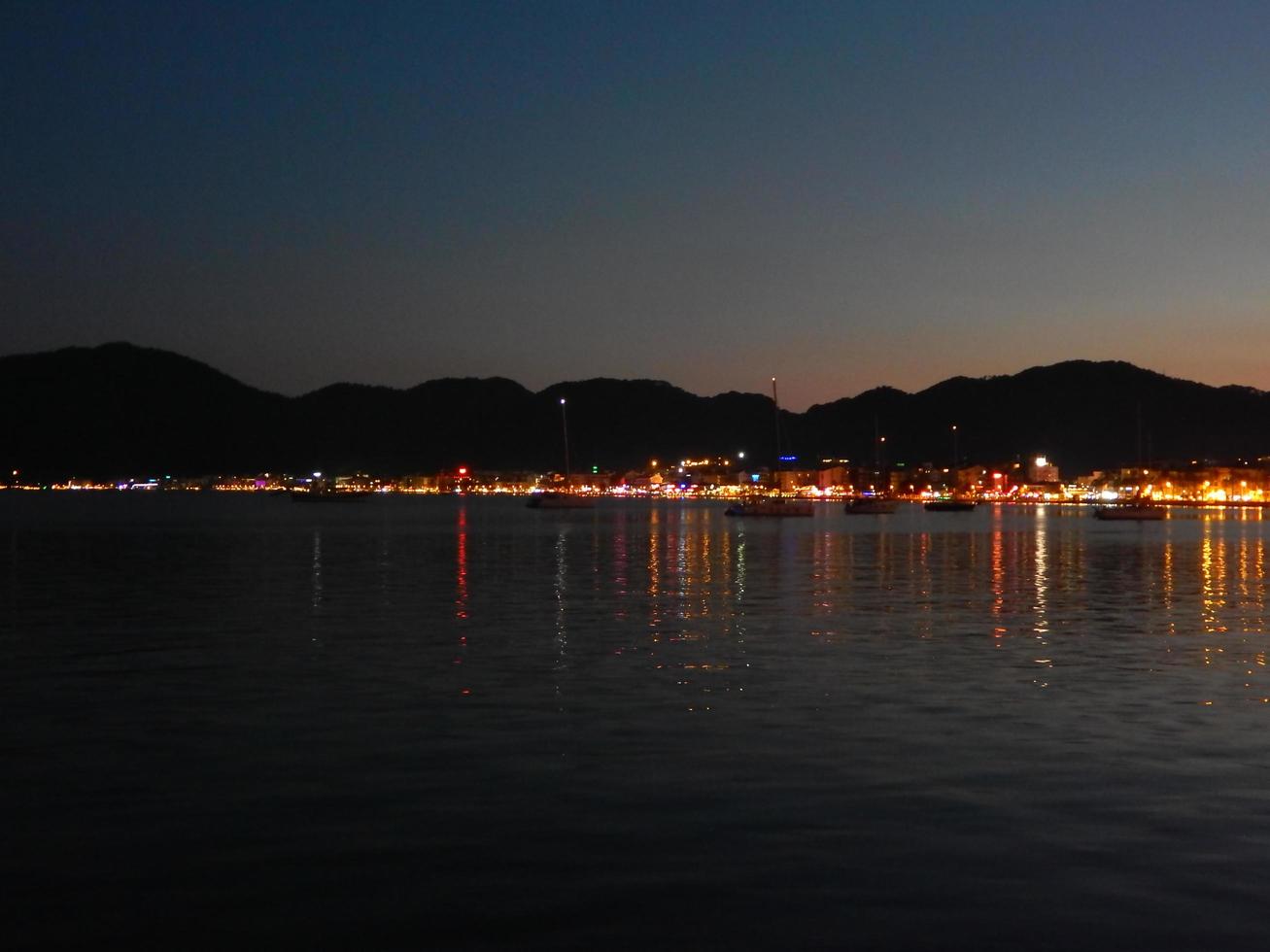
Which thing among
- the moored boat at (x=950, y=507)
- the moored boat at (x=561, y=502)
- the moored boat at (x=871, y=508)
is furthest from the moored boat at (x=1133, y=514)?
the moored boat at (x=561, y=502)

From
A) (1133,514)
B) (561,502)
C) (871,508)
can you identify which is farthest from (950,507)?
(561,502)

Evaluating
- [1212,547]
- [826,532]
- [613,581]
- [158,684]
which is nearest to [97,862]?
[158,684]

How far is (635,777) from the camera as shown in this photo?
13805mm

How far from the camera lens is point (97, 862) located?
10641mm

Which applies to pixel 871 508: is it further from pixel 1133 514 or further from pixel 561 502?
pixel 561 502

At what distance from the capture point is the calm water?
9.45m

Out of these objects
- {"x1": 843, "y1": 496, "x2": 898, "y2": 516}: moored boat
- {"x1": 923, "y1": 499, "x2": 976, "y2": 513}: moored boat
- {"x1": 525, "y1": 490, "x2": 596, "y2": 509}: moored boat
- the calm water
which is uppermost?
the calm water

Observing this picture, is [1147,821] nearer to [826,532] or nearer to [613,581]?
[613,581]

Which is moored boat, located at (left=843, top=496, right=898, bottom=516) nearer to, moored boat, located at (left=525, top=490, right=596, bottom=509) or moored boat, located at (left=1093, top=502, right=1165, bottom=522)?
moored boat, located at (left=1093, top=502, right=1165, bottom=522)

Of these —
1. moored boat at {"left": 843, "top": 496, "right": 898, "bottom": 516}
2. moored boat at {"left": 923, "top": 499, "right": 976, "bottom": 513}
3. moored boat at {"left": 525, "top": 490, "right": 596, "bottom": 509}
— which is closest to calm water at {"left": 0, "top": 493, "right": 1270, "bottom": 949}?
moored boat at {"left": 843, "top": 496, "right": 898, "bottom": 516}

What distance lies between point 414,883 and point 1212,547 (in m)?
69.2

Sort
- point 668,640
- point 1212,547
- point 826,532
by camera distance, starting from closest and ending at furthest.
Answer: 1. point 668,640
2. point 1212,547
3. point 826,532

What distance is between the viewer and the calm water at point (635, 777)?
945 centimetres

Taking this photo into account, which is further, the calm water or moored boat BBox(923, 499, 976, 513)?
moored boat BBox(923, 499, 976, 513)
